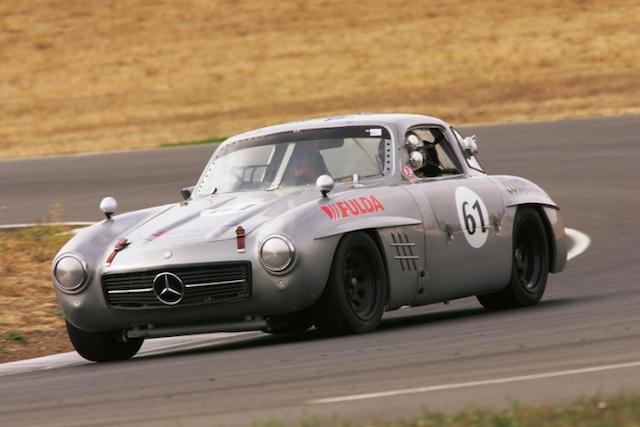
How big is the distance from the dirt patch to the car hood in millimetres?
1489

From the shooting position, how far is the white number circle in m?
10.8

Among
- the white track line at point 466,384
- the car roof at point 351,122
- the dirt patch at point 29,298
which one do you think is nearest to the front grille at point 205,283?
the dirt patch at point 29,298

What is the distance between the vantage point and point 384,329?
403 inches

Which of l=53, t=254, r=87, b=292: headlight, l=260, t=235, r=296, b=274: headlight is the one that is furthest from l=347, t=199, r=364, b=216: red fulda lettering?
l=53, t=254, r=87, b=292: headlight

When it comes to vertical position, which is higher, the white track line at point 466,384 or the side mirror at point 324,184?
the side mirror at point 324,184

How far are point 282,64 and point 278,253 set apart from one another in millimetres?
32137

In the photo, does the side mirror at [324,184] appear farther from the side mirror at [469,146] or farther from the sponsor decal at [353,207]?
the side mirror at [469,146]

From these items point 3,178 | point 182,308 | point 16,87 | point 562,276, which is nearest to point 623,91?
point 3,178

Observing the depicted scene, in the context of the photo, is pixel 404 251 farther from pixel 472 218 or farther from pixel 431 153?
pixel 431 153

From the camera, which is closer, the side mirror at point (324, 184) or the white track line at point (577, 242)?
the side mirror at point (324, 184)

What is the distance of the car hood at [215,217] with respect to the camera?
31.4 feet

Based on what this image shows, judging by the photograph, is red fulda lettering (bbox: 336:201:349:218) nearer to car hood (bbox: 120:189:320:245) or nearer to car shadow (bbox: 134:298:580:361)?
car hood (bbox: 120:189:320:245)

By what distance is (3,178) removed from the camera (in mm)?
26422

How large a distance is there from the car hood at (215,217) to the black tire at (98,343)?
66 centimetres
